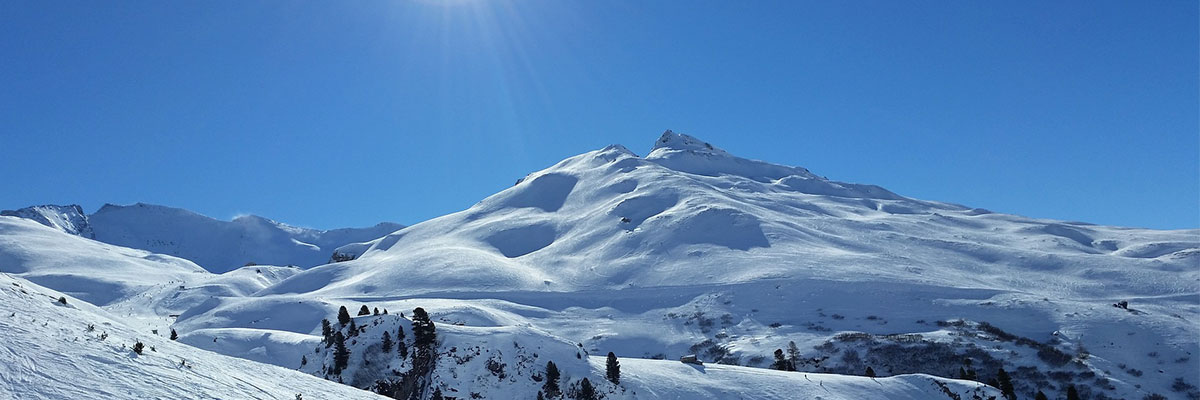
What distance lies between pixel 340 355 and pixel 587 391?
15542mm

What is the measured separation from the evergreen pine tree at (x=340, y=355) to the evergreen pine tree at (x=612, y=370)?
51.8 feet

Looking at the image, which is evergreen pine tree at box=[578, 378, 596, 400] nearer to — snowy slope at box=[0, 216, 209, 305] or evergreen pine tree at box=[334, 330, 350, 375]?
evergreen pine tree at box=[334, 330, 350, 375]

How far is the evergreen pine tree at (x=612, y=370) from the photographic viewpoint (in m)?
39.5

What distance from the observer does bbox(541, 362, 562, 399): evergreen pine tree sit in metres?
38.2

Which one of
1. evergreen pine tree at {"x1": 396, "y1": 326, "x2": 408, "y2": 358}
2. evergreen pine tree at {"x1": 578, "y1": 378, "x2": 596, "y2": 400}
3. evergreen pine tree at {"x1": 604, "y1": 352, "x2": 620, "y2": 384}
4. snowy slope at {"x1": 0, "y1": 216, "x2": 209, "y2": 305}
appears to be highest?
snowy slope at {"x1": 0, "y1": 216, "x2": 209, "y2": 305}

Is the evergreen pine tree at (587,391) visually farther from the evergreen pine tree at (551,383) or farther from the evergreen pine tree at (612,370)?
the evergreen pine tree at (612,370)

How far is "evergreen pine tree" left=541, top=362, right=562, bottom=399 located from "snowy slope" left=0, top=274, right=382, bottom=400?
57.3 feet

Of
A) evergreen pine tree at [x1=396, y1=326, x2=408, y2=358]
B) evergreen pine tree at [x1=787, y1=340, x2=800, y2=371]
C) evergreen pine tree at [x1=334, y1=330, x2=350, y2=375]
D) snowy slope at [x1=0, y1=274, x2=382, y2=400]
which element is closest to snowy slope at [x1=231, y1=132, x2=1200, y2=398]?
evergreen pine tree at [x1=787, y1=340, x2=800, y2=371]

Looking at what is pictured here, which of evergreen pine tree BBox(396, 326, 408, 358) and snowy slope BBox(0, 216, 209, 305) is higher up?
snowy slope BBox(0, 216, 209, 305)

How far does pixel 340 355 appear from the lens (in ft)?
135

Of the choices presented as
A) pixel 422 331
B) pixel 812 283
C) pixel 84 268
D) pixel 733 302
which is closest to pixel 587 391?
pixel 422 331

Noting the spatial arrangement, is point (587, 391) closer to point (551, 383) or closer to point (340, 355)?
point (551, 383)

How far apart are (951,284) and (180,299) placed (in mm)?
129024

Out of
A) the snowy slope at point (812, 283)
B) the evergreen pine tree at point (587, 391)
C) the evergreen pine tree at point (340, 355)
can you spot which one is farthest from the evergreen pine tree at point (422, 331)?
the snowy slope at point (812, 283)
